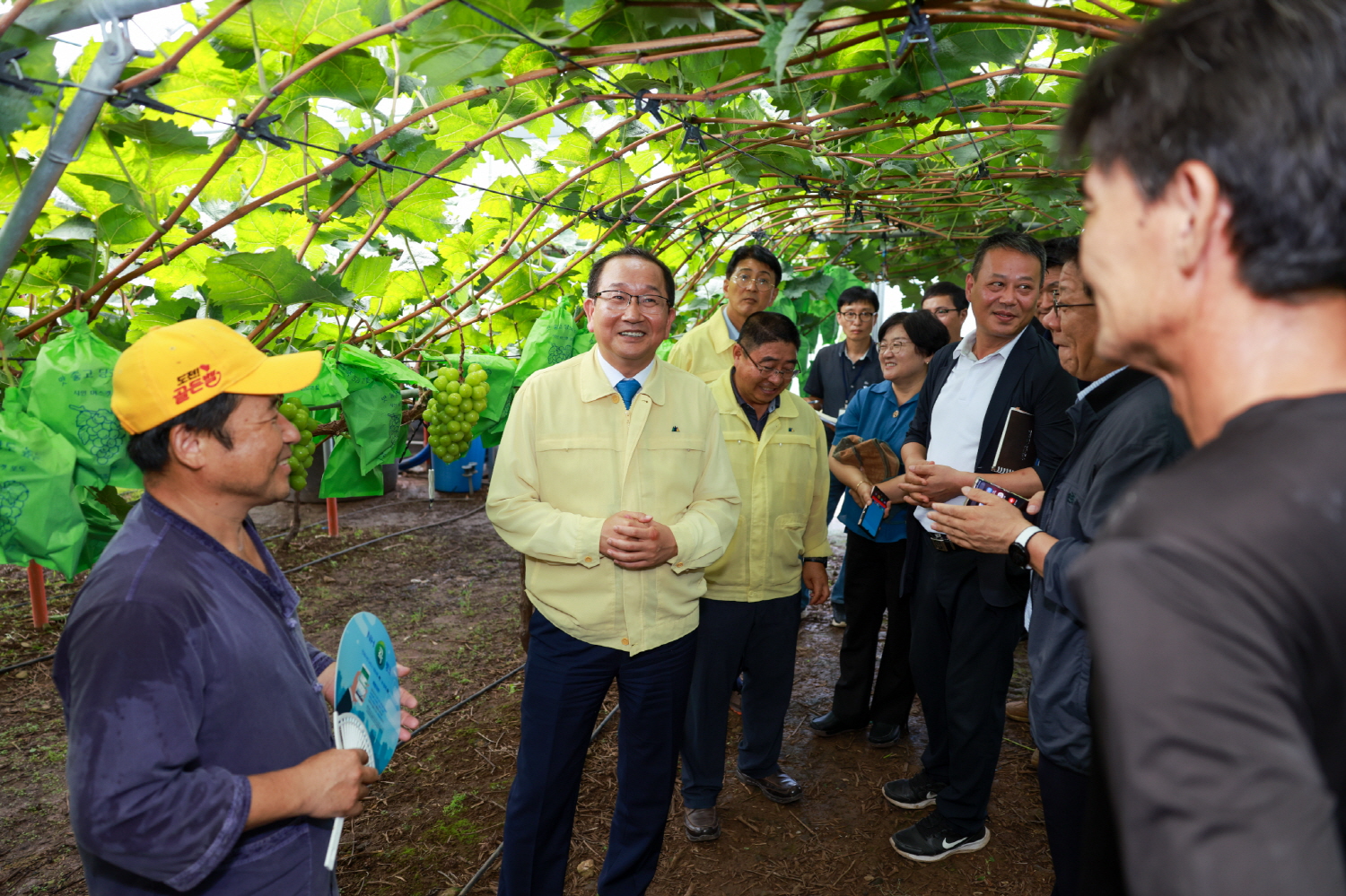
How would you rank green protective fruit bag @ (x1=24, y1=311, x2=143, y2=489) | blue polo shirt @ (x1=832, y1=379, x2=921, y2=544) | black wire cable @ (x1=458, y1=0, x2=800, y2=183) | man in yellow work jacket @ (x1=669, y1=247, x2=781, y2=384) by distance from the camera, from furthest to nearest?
man in yellow work jacket @ (x1=669, y1=247, x2=781, y2=384)
blue polo shirt @ (x1=832, y1=379, x2=921, y2=544)
black wire cable @ (x1=458, y1=0, x2=800, y2=183)
green protective fruit bag @ (x1=24, y1=311, x2=143, y2=489)

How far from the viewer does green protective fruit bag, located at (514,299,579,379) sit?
3014mm

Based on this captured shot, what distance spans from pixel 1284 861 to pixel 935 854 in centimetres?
265

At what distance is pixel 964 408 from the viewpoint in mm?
2805

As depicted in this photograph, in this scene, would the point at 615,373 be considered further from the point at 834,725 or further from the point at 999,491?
the point at 834,725

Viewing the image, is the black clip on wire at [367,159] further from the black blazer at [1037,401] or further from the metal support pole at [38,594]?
the metal support pole at [38,594]

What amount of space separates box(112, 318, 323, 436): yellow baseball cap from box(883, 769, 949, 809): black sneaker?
2.77 metres

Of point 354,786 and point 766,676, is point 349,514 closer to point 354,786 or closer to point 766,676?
point 766,676

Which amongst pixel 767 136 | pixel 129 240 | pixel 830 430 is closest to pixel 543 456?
pixel 129 240

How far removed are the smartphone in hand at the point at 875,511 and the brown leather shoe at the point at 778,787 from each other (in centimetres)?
106

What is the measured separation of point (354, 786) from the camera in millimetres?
1340

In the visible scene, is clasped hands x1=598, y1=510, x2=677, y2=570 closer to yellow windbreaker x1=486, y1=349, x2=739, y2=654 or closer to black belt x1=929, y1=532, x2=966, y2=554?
yellow windbreaker x1=486, y1=349, x2=739, y2=654

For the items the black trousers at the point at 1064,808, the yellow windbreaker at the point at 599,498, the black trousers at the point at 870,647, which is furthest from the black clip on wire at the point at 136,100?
the black trousers at the point at 870,647

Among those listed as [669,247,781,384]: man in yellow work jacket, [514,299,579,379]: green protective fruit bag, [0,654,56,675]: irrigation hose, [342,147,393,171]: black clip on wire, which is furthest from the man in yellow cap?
[0,654,56,675]: irrigation hose

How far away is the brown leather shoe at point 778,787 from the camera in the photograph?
319 centimetres
